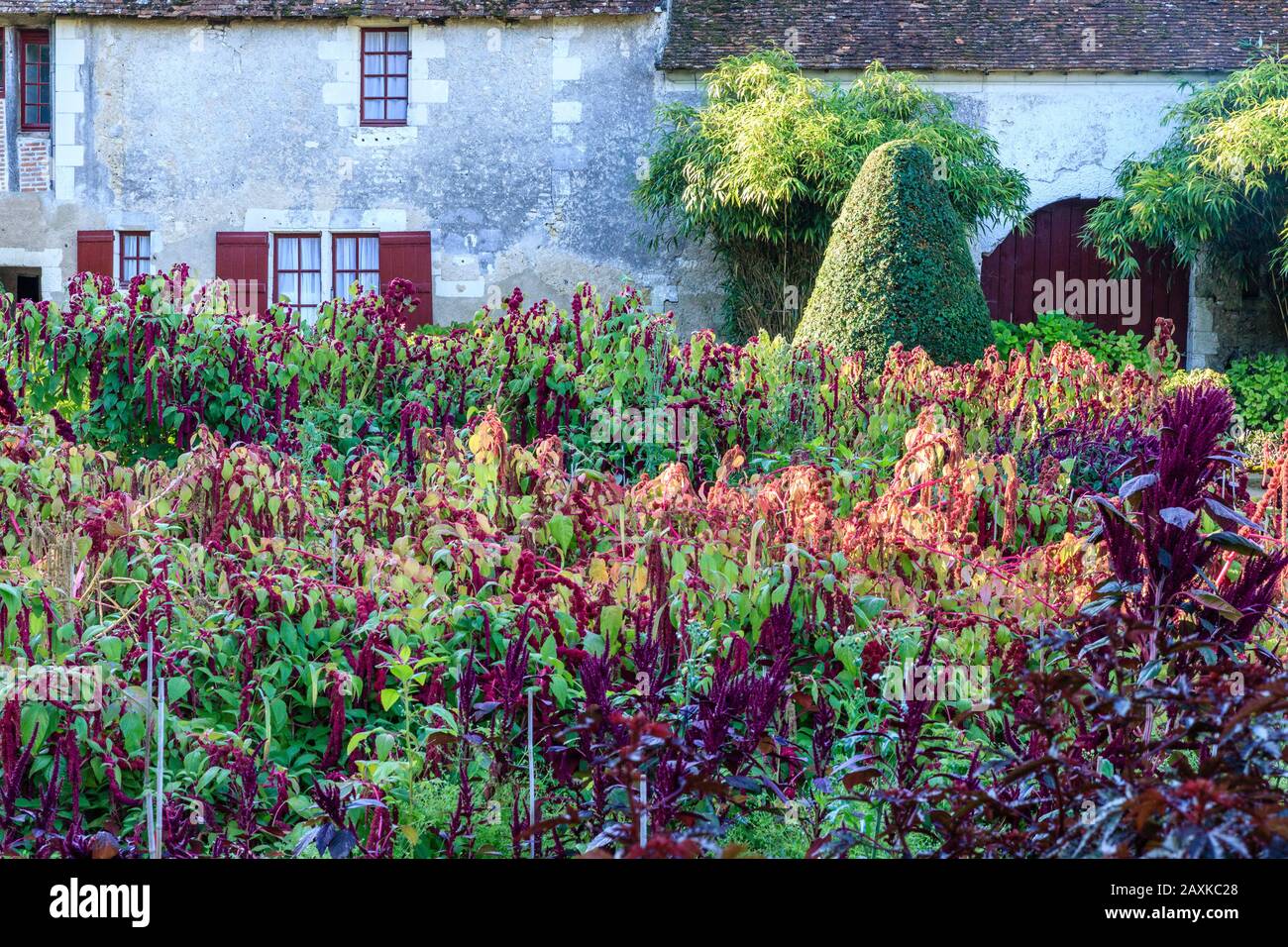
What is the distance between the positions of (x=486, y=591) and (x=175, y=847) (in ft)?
4.44

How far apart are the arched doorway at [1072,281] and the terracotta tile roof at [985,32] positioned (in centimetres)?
159

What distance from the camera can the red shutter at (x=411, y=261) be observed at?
14.7 meters

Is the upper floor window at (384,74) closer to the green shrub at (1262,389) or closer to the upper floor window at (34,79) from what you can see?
the upper floor window at (34,79)

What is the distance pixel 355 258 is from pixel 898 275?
7111 mm

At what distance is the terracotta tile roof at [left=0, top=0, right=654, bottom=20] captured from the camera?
14609mm

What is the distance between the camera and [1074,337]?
14062 millimetres

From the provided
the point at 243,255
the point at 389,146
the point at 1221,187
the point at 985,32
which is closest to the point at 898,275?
the point at 1221,187

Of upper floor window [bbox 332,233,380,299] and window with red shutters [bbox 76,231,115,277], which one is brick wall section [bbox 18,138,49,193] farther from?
upper floor window [bbox 332,233,380,299]

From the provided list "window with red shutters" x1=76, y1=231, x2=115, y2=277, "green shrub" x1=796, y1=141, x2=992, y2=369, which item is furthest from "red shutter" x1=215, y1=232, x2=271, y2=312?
"green shrub" x1=796, y1=141, x2=992, y2=369

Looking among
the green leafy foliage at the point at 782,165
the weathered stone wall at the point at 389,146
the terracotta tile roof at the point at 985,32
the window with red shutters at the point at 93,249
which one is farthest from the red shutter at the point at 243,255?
the terracotta tile roof at the point at 985,32

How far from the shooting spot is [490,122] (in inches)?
583

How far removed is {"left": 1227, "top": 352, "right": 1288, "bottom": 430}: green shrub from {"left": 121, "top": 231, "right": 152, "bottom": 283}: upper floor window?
10.8m

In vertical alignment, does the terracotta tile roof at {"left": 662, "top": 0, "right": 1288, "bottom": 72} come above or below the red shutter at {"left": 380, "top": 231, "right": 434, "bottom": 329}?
above

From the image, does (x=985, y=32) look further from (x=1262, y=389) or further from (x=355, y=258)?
(x=355, y=258)
